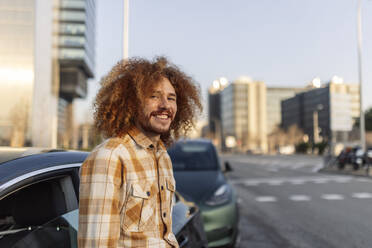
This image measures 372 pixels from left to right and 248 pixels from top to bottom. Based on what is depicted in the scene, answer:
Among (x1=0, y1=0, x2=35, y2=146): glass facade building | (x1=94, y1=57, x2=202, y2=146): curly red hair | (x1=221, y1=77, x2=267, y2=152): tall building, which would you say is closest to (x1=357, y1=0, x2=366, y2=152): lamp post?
(x1=94, y1=57, x2=202, y2=146): curly red hair

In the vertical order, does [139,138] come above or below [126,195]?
above

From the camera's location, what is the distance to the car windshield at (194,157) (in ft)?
20.5

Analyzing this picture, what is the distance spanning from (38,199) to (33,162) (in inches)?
9.3

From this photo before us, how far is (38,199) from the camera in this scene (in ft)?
5.78

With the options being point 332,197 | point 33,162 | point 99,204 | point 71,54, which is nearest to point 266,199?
point 332,197

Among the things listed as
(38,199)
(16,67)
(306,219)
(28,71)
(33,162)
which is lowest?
(306,219)

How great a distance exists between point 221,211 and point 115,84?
340 centimetres

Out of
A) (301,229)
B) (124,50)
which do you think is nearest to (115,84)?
(301,229)

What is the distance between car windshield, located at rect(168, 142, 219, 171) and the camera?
6246 mm

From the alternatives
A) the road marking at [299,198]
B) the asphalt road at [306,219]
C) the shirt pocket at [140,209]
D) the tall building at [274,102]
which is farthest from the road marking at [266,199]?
the tall building at [274,102]

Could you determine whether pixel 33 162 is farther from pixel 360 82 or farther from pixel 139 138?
pixel 360 82

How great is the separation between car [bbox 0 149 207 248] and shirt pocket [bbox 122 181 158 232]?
0.33m

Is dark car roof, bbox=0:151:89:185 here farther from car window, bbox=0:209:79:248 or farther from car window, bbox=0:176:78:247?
car window, bbox=0:209:79:248

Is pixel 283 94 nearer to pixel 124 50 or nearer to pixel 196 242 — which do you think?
pixel 124 50
